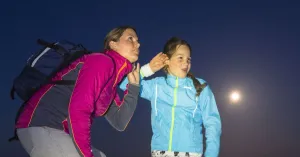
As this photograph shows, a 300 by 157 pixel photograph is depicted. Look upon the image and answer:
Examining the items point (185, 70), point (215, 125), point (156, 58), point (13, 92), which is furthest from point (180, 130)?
point (13, 92)

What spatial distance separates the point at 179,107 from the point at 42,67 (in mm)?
3447

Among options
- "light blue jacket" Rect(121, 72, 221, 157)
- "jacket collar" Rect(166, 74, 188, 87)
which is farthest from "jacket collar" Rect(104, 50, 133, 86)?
"jacket collar" Rect(166, 74, 188, 87)

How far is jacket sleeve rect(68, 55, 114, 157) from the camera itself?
10.8ft

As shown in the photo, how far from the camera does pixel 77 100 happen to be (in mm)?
3320

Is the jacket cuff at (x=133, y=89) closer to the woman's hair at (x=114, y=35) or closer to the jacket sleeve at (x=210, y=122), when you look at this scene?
the woman's hair at (x=114, y=35)

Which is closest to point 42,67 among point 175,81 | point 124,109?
point 124,109

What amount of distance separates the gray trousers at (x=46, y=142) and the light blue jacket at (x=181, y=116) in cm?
301

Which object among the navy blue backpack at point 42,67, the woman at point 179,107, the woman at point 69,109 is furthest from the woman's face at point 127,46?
the woman at point 179,107

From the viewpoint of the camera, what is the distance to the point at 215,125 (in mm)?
6328

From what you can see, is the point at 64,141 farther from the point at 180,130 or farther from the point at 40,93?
the point at 180,130

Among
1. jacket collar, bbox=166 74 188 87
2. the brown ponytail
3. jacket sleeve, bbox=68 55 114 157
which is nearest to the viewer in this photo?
jacket sleeve, bbox=68 55 114 157

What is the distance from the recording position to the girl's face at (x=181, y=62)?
6750mm

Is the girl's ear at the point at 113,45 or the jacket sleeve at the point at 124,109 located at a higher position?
the girl's ear at the point at 113,45

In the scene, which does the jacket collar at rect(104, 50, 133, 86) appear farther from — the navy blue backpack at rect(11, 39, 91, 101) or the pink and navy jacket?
the navy blue backpack at rect(11, 39, 91, 101)
